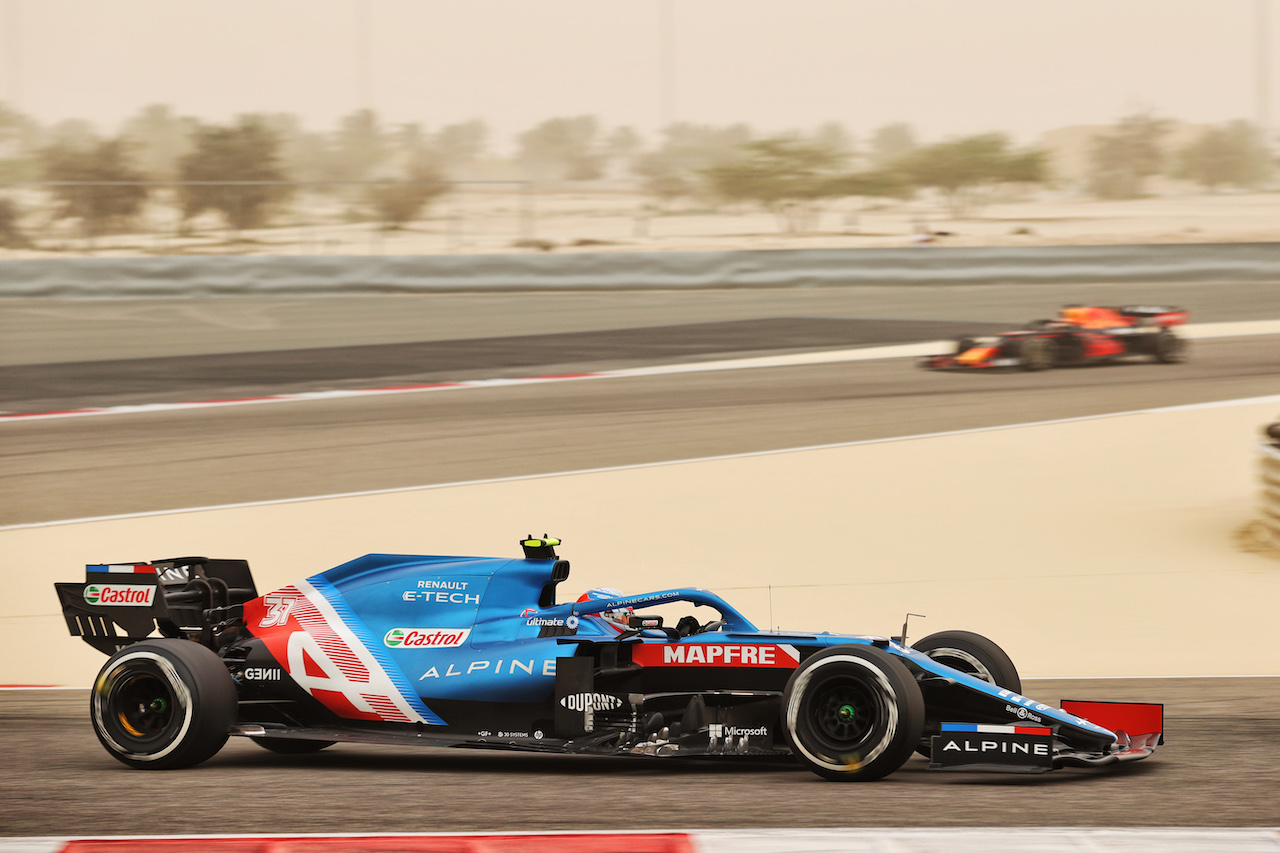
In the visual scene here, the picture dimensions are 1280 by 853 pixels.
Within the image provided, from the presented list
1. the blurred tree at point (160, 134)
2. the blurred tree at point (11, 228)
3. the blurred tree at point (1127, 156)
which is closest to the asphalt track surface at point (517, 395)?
the blurred tree at point (11, 228)

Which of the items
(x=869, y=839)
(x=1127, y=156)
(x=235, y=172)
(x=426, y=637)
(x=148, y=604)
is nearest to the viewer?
Answer: (x=869, y=839)

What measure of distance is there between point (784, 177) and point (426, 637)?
52.4ft

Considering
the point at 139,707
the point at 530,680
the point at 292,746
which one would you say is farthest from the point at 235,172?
the point at 530,680

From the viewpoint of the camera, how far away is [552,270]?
72.4ft

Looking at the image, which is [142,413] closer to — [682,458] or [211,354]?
[211,354]

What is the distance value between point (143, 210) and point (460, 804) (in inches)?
729

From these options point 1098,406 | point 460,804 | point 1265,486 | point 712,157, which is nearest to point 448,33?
point 712,157

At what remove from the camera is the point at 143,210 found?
73.3ft

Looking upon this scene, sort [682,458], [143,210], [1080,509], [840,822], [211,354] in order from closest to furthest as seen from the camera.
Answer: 1. [840,822]
2. [1080,509]
3. [682,458]
4. [211,354]
5. [143,210]

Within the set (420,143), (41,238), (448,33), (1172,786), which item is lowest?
(1172,786)

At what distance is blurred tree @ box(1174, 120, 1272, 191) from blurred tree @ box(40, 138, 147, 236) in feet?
53.2

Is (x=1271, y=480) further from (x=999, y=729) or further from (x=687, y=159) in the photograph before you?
(x=687, y=159)

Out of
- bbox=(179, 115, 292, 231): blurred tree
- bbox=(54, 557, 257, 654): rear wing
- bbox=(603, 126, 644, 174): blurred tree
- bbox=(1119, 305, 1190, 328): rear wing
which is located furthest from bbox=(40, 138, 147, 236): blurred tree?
bbox=(54, 557, 257, 654): rear wing

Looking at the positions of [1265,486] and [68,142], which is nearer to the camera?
[1265,486]
